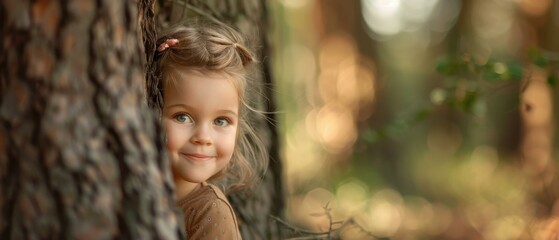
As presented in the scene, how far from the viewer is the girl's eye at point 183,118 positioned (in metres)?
2.88

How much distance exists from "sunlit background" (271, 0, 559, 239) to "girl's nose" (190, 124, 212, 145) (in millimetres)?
8206

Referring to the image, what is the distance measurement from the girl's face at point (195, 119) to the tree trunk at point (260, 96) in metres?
1.08

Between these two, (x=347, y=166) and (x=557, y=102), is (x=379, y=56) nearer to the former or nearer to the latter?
(x=347, y=166)

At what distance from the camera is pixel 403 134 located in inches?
596

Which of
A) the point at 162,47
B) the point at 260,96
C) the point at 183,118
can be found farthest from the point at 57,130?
the point at 260,96

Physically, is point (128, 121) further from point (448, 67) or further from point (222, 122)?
point (448, 67)

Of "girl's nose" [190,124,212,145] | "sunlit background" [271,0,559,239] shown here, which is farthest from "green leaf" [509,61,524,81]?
"sunlit background" [271,0,559,239]

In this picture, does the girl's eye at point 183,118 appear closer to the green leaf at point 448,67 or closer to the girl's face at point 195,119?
the girl's face at point 195,119

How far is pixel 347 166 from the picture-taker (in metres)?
17.8

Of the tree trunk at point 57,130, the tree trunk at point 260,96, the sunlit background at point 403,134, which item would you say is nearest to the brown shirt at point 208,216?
the tree trunk at point 57,130

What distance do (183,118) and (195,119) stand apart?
0.04 metres

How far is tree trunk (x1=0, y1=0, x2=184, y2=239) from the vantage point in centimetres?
212

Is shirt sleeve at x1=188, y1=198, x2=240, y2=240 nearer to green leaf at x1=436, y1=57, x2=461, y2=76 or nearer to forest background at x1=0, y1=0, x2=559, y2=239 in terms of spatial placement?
forest background at x1=0, y1=0, x2=559, y2=239

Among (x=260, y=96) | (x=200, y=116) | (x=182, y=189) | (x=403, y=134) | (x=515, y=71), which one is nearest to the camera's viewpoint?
(x=200, y=116)
